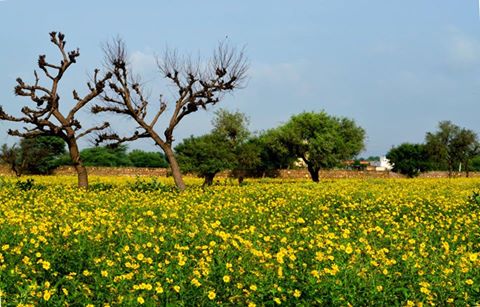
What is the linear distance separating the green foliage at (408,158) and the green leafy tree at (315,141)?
45210mm

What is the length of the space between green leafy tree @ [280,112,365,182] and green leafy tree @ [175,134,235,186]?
45.4 feet

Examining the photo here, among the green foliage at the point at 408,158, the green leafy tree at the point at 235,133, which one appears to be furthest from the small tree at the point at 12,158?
the green foliage at the point at 408,158

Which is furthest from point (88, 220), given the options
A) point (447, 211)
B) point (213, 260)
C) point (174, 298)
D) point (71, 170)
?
point (71, 170)

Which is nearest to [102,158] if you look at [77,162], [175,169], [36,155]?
[36,155]

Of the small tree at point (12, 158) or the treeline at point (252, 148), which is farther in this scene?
the small tree at point (12, 158)

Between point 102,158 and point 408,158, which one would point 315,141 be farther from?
point 408,158

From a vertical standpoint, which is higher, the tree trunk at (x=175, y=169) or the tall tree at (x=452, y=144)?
the tall tree at (x=452, y=144)

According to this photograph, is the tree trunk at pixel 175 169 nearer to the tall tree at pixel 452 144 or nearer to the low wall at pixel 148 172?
the low wall at pixel 148 172

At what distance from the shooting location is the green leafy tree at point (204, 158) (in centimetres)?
3644

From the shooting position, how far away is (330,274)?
689 cm

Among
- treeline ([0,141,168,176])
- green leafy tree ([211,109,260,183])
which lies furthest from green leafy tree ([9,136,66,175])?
green leafy tree ([211,109,260,183])

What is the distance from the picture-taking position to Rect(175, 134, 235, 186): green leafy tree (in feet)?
120

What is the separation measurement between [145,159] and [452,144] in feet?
179

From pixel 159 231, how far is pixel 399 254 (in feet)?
13.1
